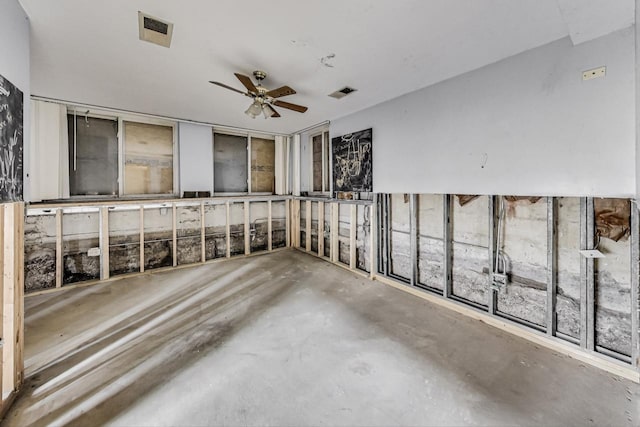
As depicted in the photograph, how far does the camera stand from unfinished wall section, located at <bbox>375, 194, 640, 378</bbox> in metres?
2.07

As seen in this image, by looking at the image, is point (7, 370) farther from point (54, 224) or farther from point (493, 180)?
point (493, 180)

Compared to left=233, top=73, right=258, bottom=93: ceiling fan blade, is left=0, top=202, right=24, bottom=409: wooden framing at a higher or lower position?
lower

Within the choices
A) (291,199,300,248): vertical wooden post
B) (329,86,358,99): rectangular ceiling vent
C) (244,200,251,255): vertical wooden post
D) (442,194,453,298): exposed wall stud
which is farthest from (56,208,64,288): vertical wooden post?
(442,194,453,298): exposed wall stud

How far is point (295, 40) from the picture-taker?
7.59ft

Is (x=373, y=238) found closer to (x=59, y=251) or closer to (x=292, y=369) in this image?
(x=292, y=369)

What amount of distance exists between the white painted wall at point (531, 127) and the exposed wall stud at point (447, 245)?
0.20 m

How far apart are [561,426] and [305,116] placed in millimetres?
4611

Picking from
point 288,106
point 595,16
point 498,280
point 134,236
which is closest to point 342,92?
Answer: point 288,106

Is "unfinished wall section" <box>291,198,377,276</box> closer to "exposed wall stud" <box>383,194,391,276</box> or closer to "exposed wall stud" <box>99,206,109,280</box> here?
"exposed wall stud" <box>383,194,391,276</box>

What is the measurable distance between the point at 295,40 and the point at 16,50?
1.97m

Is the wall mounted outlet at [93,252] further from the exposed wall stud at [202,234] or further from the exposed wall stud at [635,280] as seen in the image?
the exposed wall stud at [635,280]

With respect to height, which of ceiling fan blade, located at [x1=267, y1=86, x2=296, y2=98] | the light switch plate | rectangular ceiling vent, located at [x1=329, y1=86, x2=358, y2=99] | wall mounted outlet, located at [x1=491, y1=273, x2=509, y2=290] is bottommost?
wall mounted outlet, located at [x1=491, y1=273, x2=509, y2=290]

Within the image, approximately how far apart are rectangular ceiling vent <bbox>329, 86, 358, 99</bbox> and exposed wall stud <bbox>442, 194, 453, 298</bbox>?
1.81m

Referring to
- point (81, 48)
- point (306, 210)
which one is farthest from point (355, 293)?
point (81, 48)
